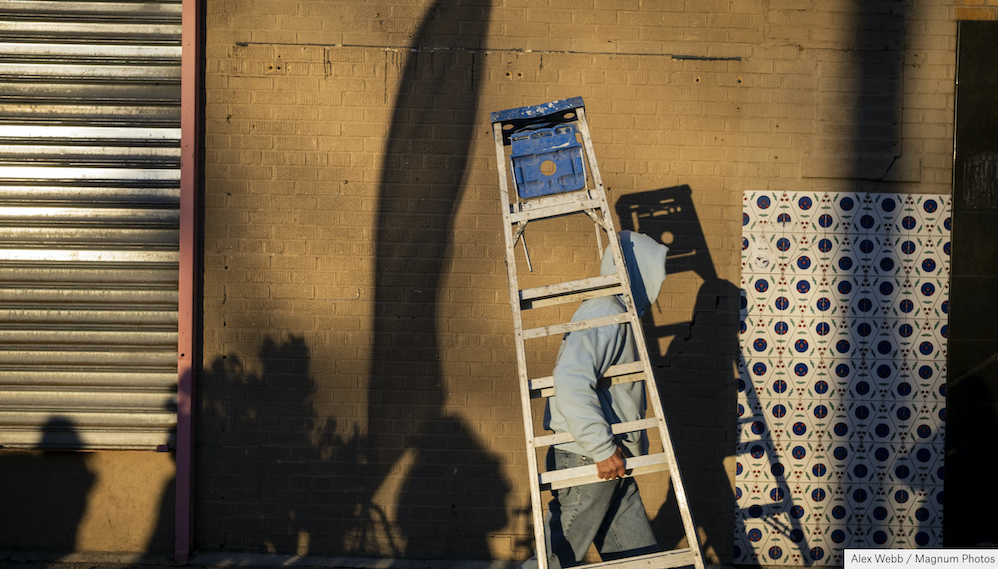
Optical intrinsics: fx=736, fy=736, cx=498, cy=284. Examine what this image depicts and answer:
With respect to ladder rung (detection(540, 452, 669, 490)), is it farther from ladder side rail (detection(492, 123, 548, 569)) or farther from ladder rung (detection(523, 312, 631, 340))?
ladder rung (detection(523, 312, 631, 340))

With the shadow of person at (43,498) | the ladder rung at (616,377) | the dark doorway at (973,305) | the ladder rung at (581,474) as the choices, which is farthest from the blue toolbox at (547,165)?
the shadow of person at (43,498)

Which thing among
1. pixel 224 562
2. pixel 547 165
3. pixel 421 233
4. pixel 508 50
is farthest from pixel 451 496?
pixel 508 50

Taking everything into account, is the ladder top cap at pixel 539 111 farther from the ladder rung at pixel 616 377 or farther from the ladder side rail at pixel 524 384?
the ladder rung at pixel 616 377

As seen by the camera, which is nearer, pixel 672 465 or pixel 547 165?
pixel 672 465

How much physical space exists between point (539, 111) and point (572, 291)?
85cm

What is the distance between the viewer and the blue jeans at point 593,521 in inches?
135

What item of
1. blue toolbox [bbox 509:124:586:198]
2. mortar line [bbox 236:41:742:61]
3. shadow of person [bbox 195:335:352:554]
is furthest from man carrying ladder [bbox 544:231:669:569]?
shadow of person [bbox 195:335:352:554]

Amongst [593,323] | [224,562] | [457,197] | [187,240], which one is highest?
[457,197]

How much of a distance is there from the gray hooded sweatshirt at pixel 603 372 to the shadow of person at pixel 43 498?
328cm

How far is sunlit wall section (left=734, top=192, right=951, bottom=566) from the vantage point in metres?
4.77

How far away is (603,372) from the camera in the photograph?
3381 mm

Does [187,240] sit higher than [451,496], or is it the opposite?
[187,240]

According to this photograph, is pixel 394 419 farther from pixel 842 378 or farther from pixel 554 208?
pixel 842 378

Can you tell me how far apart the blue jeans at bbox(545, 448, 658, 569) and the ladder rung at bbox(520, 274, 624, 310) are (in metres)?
0.73
